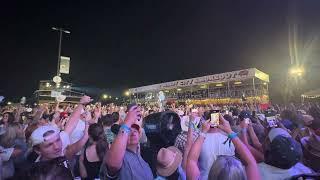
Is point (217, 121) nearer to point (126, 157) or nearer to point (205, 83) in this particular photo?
point (126, 157)

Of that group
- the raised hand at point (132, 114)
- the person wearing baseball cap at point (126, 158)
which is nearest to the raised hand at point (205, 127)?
the person wearing baseball cap at point (126, 158)

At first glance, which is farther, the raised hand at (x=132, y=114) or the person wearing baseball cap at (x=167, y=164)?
the person wearing baseball cap at (x=167, y=164)

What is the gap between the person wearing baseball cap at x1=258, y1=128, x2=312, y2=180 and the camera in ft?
9.56

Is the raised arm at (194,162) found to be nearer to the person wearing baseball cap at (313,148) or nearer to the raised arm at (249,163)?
the raised arm at (249,163)

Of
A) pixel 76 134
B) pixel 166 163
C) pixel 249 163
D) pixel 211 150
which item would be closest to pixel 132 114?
pixel 166 163

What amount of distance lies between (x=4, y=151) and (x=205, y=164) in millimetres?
2944

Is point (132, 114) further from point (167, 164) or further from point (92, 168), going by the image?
point (92, 168)

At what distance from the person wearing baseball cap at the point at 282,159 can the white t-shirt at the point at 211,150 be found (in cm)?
86

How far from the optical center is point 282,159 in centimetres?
292

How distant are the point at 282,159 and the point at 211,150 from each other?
44.9 inches

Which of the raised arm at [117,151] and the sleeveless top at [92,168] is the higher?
the raised arm at [117,151]

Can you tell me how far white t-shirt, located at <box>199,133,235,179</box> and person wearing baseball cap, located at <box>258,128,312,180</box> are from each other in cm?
86

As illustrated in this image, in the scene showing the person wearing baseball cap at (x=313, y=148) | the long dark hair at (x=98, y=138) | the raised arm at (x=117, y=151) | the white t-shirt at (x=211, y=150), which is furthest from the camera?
the person wearing baseball cap at (x=313, y=148)

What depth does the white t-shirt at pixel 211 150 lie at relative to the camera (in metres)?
3.82
